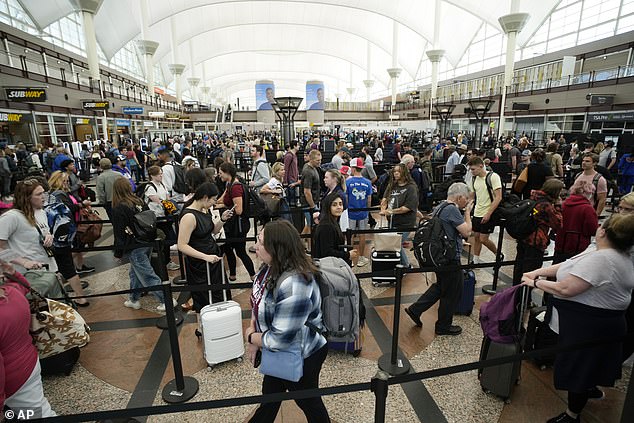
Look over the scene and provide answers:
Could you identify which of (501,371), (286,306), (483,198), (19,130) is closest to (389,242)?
(483,198)

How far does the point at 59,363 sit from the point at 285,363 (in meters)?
2.83

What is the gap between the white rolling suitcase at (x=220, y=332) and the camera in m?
3.37

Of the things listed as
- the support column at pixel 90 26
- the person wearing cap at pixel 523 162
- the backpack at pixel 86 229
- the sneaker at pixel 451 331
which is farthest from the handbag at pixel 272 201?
the support column at pixel 90 26

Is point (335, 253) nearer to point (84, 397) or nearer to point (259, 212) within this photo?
point (259, 212)

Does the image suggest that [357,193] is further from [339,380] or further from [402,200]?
[339,380]

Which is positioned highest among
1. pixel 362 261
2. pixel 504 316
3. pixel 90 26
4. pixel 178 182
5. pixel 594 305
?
pixel 90 26

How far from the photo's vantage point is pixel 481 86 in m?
42.7

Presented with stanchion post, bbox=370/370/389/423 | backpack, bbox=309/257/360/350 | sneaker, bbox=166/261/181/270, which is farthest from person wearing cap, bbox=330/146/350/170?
stanchion post, bbox=370/370/389/423

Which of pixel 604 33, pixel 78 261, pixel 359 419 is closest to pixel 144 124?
pixel 78 261

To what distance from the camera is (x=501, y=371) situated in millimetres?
2990

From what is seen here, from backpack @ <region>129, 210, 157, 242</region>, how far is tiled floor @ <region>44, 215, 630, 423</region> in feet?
3.58

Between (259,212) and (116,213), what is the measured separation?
6.22ft

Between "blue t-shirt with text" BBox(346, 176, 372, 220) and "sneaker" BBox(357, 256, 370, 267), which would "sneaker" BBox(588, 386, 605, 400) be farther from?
"blue t-shirt with text" BBox(346, 176, 372, 220)

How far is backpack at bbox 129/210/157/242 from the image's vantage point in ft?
14.0
